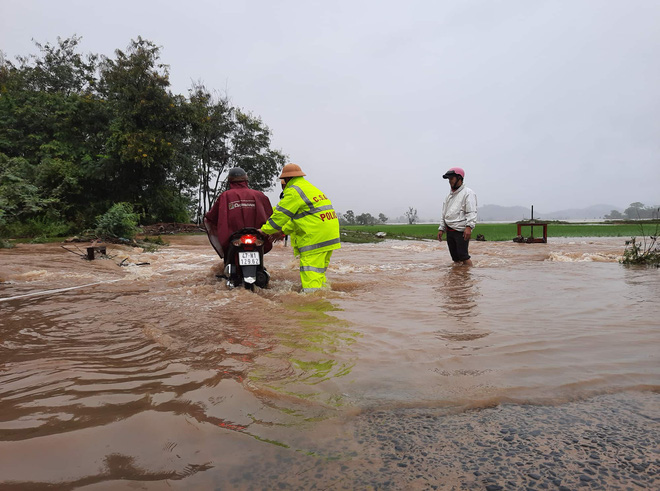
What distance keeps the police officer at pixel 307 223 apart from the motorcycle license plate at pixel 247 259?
37 centimetres

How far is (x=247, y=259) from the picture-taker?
5.11m

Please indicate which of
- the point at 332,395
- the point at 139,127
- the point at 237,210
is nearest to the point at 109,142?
the point at 139,127

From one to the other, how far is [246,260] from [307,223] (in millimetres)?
910

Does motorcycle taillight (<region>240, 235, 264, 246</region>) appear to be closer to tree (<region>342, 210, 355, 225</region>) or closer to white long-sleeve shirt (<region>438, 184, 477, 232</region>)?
white long-sleeve shirt (<region>438, 184, 477, 232</region>)

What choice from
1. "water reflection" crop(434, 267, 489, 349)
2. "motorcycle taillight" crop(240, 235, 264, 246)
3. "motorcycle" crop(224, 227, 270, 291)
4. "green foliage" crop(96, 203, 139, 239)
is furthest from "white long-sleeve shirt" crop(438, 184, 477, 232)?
"green foliage" crop(96, 203, 139, 239)

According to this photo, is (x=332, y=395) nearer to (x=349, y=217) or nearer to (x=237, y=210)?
(x=237, y=210)

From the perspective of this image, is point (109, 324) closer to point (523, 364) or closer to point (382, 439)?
A: point (382, 439)

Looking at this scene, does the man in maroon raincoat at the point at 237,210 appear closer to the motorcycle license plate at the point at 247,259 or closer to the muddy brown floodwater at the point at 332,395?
the motorcycle license plate at the point at 247,259

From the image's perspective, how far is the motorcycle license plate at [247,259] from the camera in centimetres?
510

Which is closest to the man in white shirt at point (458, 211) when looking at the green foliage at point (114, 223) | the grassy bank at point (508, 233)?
the green foliage at point (114, 223)

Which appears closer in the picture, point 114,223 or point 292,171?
point 292,171

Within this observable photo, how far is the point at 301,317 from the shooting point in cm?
386

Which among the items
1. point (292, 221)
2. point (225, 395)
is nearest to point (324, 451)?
point (225, 395)

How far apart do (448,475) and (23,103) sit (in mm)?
29232
